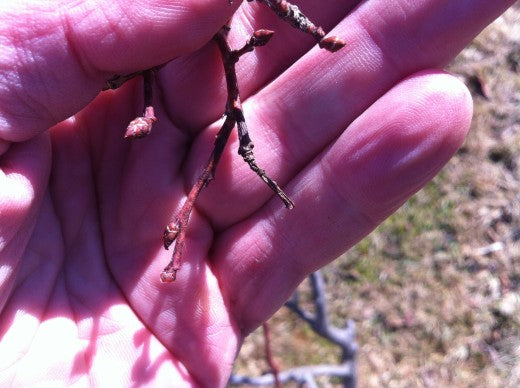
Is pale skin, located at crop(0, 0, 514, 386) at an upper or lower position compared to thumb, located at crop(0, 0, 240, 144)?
lower

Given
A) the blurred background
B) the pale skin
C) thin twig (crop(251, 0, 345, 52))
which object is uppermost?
thin twig (crop(251, 0, 345, 52))

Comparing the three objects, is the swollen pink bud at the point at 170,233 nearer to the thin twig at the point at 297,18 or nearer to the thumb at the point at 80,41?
the thumb at the point at 80,41

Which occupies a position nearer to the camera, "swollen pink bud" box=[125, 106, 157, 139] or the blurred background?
"swollen pink bud" box=[125, 106, 157, 139]

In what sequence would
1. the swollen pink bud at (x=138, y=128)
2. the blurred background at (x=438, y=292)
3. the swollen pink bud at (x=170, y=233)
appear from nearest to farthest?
the swollen pink bud at (x=138, y=128)
the swollen pink bud at (x=170, y=233)
the blurred background at (x=438, y=292)

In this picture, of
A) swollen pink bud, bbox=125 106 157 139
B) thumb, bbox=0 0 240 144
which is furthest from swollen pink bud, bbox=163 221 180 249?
thumb, bbox=0 0 240 144

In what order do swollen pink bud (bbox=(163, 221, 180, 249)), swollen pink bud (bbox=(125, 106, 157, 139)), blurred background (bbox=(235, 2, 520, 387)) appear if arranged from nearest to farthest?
swollen pink bud (bbox=(125, 106, 157, 139)) < swollen pink bud (bbox=(163, 221, 180, 249)) < blurred background (bbox=(235, 2, 520, 387))

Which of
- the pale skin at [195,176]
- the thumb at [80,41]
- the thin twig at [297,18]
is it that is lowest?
the pale skin at [195,176]

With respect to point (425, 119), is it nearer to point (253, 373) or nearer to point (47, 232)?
point (47, 232)

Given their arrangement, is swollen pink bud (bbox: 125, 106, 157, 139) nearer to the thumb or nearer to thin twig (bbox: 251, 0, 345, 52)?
the thumb

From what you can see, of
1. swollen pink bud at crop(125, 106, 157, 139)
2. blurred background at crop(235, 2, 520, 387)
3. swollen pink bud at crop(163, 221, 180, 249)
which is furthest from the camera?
blurred background at crop(235, 2, 520, 387)

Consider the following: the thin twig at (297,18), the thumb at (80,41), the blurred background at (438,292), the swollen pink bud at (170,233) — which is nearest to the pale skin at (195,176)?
the thumb at (80,41)
